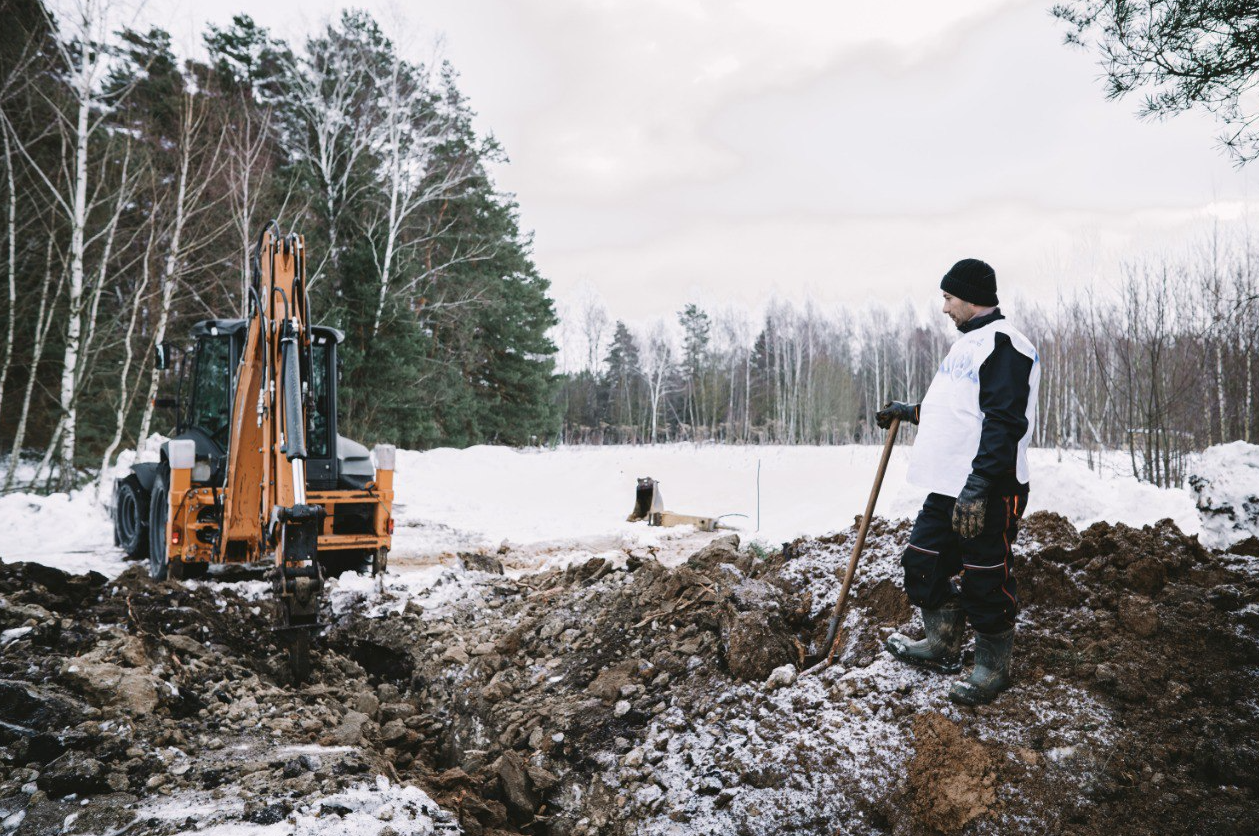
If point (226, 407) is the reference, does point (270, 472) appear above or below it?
below

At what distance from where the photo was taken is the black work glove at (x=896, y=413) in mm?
3545

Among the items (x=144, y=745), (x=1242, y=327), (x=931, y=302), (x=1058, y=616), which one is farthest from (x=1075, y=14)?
(x=931, y=302)

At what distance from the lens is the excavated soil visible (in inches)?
103

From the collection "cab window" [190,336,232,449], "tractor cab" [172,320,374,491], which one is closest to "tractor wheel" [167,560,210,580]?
"tractor cab" [172,320,374,491]

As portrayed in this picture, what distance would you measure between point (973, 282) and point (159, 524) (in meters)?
7.59

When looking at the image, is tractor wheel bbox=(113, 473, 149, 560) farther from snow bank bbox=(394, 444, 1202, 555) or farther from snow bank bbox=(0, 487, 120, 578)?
snow bank bbox=(394, 444, 1202, 555)

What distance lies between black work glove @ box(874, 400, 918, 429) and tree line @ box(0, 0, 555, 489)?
11.5 metres

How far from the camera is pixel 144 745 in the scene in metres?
3.12

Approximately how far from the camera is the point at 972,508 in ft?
9.33

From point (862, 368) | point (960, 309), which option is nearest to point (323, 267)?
point (960, 309)

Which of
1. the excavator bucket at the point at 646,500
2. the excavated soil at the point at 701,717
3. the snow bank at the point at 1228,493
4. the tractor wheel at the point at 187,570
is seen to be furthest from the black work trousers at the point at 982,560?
the excavator bucket at the point at 646,500

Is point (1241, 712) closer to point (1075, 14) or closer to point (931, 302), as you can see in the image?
point (1075, 14)

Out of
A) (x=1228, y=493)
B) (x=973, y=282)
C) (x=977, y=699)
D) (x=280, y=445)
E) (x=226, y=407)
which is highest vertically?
(x=973, y=282)

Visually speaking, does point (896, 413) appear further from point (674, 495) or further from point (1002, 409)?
point (674, 495)
